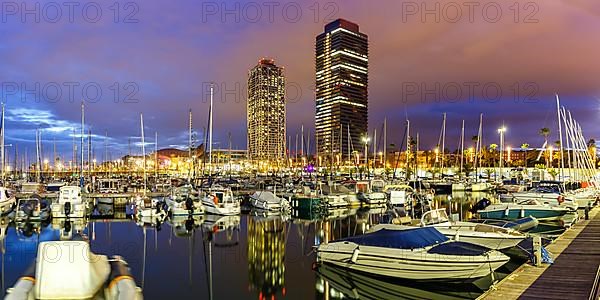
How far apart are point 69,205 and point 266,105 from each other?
143 m

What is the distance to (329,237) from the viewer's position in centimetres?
3284

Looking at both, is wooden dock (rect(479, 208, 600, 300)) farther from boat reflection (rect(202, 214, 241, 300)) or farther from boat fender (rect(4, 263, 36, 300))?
boat reflection (rect(202, 214, 241, 300))

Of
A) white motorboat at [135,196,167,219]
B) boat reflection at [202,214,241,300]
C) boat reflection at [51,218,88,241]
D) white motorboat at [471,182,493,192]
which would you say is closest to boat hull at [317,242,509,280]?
boat reflection at [202,214,241,300]

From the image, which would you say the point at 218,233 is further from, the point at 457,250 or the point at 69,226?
the point at 457,250

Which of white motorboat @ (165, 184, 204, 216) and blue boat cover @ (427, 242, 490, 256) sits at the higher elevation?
blue boat cover @ (427, 242, 490, 256)

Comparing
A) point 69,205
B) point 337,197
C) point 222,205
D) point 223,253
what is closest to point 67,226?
point 69,205

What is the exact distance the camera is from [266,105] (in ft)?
594

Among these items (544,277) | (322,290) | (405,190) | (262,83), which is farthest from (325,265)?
(262,83)

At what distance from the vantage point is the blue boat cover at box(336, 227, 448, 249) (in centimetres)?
1836

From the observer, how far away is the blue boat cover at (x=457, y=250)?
17755 millimetres

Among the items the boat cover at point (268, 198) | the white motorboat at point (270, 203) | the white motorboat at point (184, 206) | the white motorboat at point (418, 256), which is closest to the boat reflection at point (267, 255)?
the white motorboat at point (418, 256)

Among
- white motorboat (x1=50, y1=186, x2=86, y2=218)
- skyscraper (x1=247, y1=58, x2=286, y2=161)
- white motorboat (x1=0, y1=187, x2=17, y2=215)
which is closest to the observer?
white motorboat (x1=50, y1=186, x2=86, y2=218)

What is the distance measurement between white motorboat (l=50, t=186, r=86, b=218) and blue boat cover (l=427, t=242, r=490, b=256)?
33892mm

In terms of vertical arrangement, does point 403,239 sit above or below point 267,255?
above
